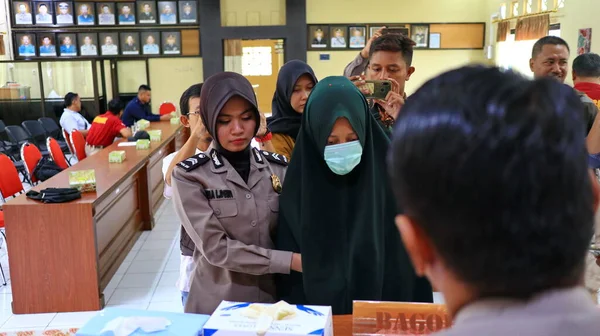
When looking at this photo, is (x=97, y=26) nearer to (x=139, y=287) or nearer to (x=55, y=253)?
(x=139, y=287)

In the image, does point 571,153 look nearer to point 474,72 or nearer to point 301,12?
point 474,72

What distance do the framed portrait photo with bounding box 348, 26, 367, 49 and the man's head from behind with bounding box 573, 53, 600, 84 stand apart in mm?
7614

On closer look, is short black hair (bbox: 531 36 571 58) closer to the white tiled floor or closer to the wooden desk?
the white tiled floor

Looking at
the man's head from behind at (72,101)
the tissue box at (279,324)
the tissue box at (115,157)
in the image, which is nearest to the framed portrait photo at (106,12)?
the man's head from behind at (72,101)

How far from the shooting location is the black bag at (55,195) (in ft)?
12.2

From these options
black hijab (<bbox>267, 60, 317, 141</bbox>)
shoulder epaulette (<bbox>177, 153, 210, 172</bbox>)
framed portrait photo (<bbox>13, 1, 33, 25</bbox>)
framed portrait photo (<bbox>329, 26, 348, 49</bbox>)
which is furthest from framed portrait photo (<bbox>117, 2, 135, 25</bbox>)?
shoulder epaulette (<bbox>177, 153, 210, 172</bbox>)

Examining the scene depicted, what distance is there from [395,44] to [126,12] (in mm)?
9694

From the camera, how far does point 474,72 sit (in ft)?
1.80

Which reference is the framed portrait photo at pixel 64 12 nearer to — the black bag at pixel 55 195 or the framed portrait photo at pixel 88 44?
the framed portrait photo at pixel 88 44

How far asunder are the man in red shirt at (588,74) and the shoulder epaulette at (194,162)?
A: 9.01 feet

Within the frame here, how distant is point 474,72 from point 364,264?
3.92 ft

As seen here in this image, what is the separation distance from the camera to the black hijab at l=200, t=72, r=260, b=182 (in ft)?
5.83

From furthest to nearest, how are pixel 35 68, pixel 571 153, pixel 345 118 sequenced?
1. pixel 35 68
2. pixel 345 118
3. pixel 571 153

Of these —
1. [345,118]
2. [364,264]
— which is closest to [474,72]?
[345,118]
